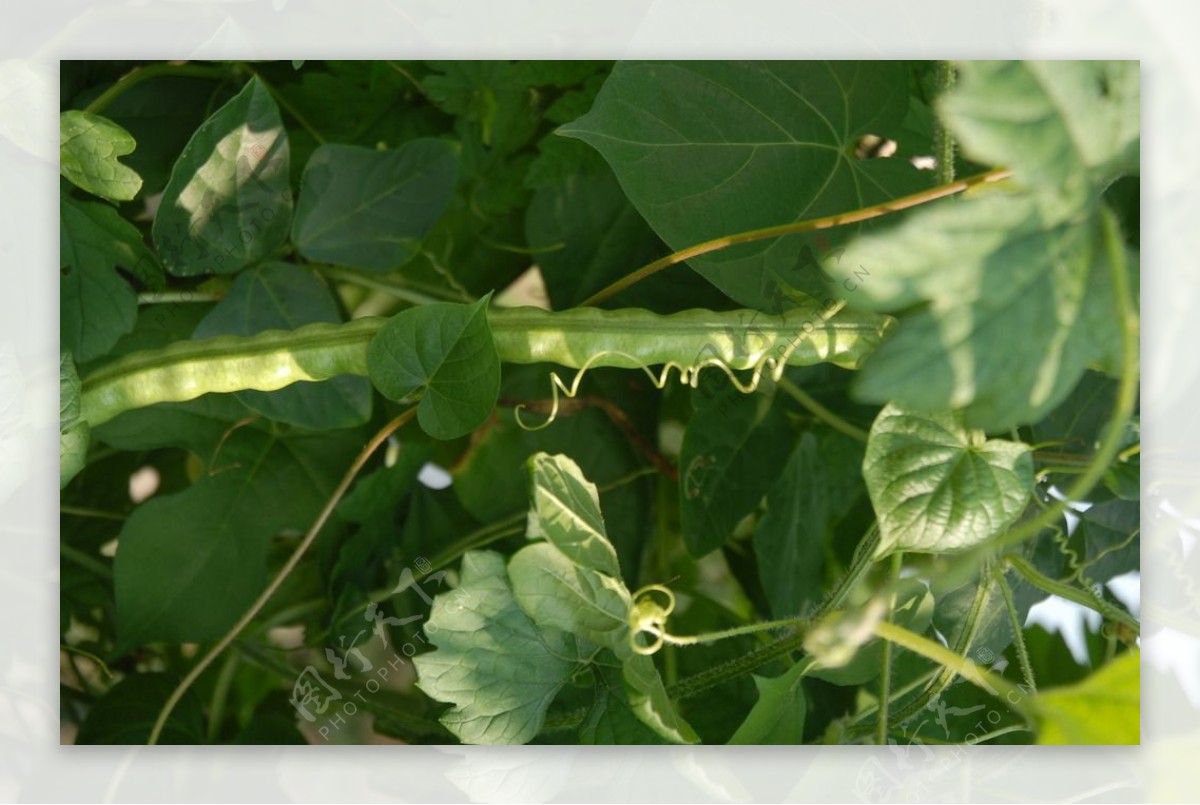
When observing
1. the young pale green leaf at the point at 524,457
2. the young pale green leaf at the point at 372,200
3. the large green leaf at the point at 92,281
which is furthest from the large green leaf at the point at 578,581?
the large green leaf at the point at 92,281

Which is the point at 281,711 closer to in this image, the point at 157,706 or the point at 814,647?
the point at 157,706

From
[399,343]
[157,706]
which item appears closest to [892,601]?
[399,343]

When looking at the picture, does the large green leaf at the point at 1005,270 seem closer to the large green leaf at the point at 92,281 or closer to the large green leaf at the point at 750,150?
the large green leaf at the point at 750,150

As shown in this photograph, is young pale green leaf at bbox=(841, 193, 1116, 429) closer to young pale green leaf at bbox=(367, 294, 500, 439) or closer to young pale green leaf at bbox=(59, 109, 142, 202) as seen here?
young pale green leaf at bbox=(367, 294, 500, 439)

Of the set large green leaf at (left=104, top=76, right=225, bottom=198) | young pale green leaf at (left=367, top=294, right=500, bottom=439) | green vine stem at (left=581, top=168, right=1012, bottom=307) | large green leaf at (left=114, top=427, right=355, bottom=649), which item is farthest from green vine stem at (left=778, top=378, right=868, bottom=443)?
large green leaf at (left=104, top=76, right=225, bottom=198)

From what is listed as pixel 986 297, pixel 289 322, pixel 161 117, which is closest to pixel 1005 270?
pixel 986 297

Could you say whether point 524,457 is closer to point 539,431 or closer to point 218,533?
point 539,431
